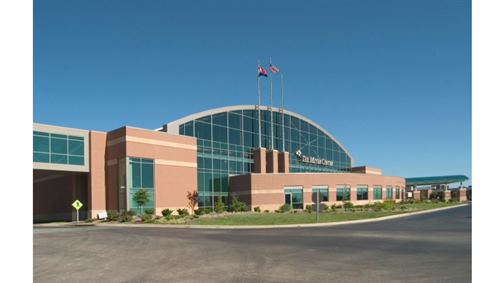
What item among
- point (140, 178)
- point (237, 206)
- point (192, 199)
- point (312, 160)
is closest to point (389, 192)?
point (312, 160)

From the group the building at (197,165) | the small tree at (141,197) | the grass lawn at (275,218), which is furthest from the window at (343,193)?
the small tree at (141,197)

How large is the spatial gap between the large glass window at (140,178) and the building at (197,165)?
0.31ft

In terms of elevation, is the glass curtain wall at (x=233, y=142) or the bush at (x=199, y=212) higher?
the glass curtain wall at (x=233, y=142)

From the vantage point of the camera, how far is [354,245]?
1434cm

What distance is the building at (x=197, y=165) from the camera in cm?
3834

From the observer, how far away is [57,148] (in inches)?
1453

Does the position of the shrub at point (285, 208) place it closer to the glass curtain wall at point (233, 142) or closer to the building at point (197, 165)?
the building at point (197, 165)

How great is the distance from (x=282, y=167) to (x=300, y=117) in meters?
12.3

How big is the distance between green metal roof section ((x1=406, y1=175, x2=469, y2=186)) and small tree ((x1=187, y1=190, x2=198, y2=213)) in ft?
268

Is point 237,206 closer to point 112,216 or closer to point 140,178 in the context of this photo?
point 140,178
